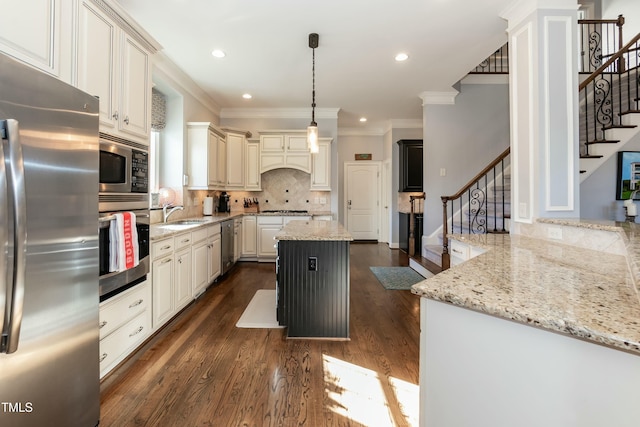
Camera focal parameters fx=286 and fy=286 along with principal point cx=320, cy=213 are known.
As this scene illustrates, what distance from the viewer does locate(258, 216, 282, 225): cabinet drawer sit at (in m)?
5.13

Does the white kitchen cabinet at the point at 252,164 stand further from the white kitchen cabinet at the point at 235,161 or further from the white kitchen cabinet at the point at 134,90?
the white kitchen cabinet at the point at 134,90

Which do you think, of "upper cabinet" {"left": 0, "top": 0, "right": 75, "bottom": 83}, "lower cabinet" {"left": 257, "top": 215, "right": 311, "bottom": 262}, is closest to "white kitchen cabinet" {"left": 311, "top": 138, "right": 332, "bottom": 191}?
"lower cabinet" {"left": 257, "top": 215, "right": 311, "bottom": 262}

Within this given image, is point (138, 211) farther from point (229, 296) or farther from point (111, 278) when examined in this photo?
point (229, 296)

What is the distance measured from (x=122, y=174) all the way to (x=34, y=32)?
875mm

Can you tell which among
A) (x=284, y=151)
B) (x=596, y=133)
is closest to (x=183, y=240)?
(x=284, y=151)

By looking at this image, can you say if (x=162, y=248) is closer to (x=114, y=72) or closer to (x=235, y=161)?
(x=114, y=72)

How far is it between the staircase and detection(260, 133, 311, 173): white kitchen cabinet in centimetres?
262

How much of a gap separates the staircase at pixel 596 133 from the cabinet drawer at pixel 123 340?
10.8ft

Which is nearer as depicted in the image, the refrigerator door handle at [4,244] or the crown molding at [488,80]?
the refrigerator door handle at [4,244]

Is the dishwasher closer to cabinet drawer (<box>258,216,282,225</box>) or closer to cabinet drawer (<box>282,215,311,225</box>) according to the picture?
cabinet drawer (<box>258,216,282,225</box>)

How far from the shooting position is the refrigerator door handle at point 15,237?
96 cm

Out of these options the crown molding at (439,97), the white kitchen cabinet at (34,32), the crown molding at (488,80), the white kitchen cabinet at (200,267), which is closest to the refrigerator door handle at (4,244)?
the white kitchen cabinet at (34,32)

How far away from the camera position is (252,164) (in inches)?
213

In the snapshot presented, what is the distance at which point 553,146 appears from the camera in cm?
229
